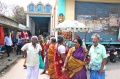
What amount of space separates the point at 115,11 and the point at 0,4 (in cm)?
2743

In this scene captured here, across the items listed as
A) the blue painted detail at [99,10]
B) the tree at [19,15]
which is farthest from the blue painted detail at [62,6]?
the tree at [19,15]

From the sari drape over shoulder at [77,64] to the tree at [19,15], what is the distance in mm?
39152

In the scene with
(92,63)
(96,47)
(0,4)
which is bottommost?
(92,63)

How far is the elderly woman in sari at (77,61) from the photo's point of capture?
18.0 feet

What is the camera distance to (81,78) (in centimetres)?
557

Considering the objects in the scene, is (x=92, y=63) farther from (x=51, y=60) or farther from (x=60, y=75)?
(x=51, y=60)

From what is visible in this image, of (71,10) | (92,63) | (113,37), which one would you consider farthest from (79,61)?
(113,37)

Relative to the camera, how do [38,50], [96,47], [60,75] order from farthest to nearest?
1. [38,50]
2. [60,75]
3. [96,47]

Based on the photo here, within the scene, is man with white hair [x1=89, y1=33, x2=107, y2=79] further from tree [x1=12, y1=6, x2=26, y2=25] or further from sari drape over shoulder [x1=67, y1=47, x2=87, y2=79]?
tree [x1=12, y1=6, x2=26, y2=25]

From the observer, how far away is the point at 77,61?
18.0 ft

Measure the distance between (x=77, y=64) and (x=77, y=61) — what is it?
0.08 meters

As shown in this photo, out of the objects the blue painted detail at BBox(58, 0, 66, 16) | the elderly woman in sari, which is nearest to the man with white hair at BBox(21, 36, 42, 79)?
the elderly woman in sari

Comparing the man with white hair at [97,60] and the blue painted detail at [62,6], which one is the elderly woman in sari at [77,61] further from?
the blue painted detail at [62,6]

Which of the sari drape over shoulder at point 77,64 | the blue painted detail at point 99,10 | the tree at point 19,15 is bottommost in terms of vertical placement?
the sari drape over shoulder at point 77,64
